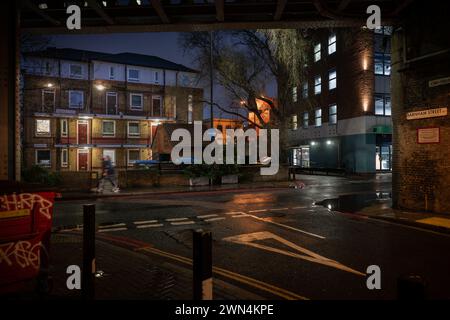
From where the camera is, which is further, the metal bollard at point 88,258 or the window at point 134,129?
the window at point 134,129

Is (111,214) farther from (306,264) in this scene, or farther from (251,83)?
(251,83)

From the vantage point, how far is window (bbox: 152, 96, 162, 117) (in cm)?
4247

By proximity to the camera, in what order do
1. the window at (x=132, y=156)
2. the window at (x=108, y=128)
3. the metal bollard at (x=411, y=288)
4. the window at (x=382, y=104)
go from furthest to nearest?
the window at (x=132, y=156) → the window at (x=108, y=128) → the window at (x=382, y=104) → the metal bollard at (x=411, y=288)

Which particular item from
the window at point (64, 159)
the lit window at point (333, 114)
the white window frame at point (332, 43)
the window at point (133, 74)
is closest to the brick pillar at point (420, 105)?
the lit window at point (333, 114)

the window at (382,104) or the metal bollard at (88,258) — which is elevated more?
the window at (382,104)

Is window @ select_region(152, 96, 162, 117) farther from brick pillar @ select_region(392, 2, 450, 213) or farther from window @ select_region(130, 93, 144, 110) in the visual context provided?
brick pillar @ select_region(392, 2, 450, 213)

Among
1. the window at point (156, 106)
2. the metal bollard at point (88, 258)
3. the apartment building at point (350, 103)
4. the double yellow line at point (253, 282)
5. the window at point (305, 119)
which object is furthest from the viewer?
the window at point (156, 106)

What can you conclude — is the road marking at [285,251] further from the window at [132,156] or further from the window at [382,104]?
the window at [132,156]

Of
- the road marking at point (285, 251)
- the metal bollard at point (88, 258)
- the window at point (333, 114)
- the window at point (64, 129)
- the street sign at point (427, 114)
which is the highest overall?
the window at point (333, 114)

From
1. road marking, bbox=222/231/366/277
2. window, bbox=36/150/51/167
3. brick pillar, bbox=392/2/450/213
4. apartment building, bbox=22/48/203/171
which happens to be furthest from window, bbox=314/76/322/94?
road marking, bbox=222/231/366/277

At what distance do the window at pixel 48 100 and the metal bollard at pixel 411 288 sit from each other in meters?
39.4

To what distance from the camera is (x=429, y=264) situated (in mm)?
6055

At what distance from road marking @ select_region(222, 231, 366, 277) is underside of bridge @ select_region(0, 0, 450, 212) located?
20.3 feet

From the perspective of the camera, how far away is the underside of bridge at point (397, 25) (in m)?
9.63
